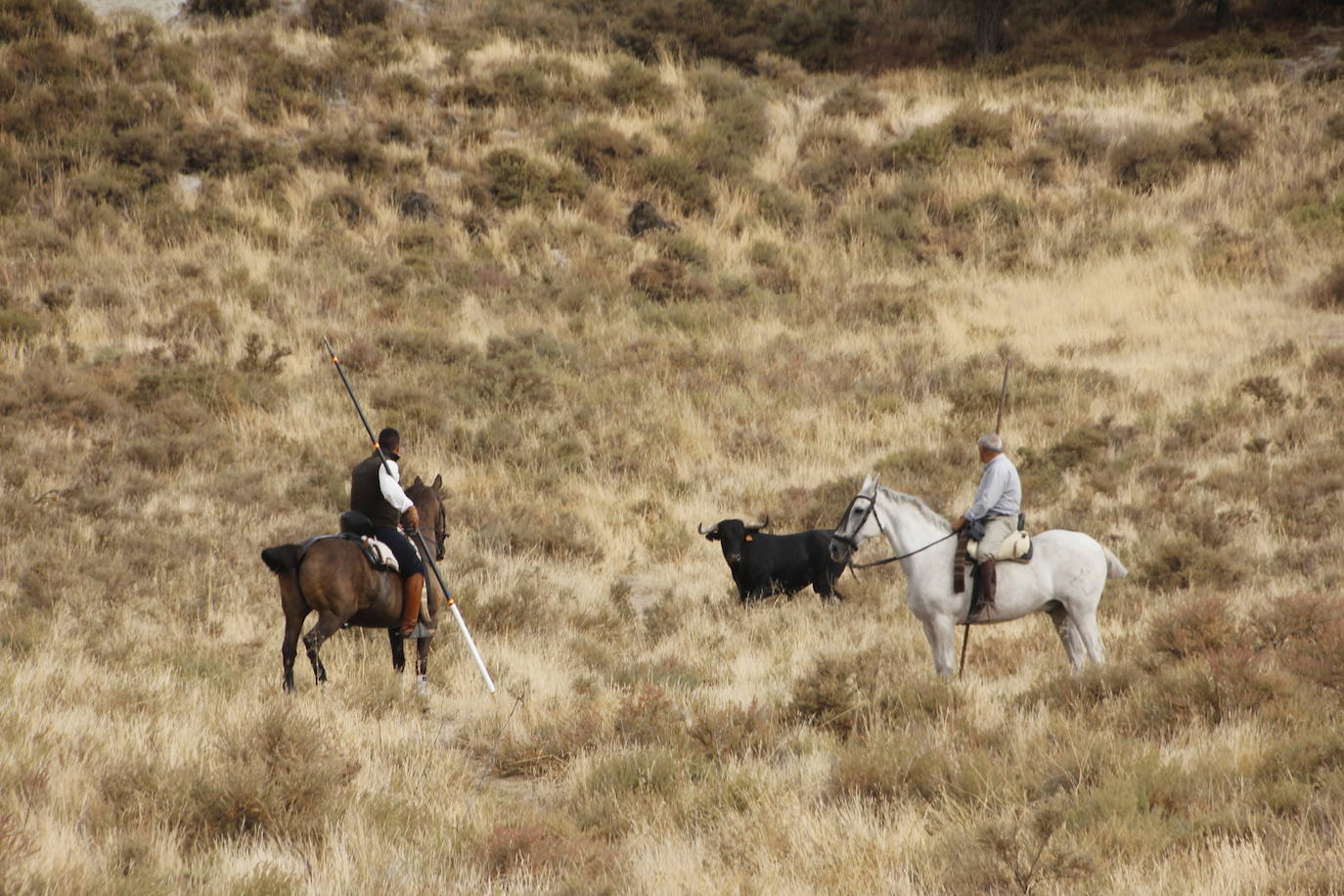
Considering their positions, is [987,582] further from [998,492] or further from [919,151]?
[919,151]

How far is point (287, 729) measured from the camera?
6785mm

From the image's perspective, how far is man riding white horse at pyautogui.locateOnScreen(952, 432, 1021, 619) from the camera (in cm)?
937

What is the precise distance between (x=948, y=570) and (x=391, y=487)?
4359mm

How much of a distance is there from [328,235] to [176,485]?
9.92 metres

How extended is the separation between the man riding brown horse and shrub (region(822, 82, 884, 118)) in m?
22.8

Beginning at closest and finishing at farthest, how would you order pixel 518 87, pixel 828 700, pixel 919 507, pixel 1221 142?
pixel 828 700
pixel 919 507
pixel 1221 142
pixel 518 87

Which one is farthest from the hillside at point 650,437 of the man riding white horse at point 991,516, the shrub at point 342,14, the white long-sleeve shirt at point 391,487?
the white long-sleeve shirt at point 391,487

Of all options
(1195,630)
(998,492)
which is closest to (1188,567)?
(1195,630)

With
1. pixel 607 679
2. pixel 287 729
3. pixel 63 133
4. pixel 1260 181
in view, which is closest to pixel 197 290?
pixel 63 133

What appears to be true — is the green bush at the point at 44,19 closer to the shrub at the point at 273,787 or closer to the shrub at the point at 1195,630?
the shrub at the point at 273,787

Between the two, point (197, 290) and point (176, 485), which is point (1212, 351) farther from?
point (197, 290)

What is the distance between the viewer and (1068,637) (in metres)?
9.80

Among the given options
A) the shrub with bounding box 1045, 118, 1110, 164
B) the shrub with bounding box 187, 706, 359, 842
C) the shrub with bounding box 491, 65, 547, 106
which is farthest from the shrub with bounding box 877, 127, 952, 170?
the shrub with bounding box 187, 706, 359, 842

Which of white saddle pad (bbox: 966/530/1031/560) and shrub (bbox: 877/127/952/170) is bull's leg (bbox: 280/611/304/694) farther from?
shrub (bbox: 877/127/952/170)
